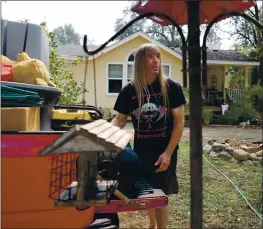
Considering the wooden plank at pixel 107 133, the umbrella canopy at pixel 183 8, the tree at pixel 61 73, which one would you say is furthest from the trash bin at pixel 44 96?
the tree at pixel 61 73

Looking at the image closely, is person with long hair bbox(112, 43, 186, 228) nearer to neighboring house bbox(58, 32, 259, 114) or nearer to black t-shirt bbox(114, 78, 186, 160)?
black t-shirt bbox(114, 78, 186, 160)

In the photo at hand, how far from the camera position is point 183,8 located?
1.28 m

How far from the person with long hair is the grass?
38.2 inches

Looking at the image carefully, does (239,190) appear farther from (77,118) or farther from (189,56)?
(189,56)

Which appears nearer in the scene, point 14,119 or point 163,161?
point 14,119

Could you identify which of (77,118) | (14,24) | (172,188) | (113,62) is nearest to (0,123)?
(77,118)

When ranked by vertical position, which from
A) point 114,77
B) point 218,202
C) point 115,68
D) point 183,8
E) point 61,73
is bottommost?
point 218,202

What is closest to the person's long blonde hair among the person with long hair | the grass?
the person with long hair

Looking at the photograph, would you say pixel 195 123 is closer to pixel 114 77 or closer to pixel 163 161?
pixel 163 161

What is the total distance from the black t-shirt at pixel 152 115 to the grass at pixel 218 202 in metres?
1.12

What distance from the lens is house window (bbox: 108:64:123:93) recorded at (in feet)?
55.8

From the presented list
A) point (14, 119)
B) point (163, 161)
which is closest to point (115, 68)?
point (163, 161)

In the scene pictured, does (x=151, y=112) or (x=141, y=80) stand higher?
(x=141, y=80)

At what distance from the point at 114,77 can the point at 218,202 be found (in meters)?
13.4
